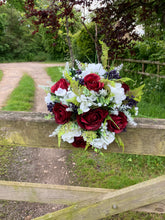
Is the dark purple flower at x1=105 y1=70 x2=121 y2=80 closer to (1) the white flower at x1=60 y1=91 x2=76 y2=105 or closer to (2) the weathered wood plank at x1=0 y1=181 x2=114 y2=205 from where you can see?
(1) the white flower at x1=60 y1=91 x2=76 y2=105

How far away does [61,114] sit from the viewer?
1238 mm

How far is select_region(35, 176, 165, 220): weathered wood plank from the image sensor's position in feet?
4.50

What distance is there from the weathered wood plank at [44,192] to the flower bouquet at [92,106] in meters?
0.48

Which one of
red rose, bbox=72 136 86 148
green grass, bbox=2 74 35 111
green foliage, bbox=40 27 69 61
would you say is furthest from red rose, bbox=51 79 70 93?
green foliage, bbox=40 27 69 61

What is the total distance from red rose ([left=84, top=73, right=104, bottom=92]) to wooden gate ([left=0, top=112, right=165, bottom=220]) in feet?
1.13

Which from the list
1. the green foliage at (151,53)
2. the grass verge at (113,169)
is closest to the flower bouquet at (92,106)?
the grass verge at (113,169)

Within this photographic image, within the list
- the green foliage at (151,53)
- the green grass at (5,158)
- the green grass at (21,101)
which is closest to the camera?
the green grass at (5,158)

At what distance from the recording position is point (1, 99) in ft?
22.6

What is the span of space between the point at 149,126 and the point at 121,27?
3801 mm

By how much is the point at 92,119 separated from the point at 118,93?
0.71 ft

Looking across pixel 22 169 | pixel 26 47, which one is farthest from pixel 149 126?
pixel 26 47

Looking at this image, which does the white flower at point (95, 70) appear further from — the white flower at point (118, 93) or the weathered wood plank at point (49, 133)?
the weathered wood plank at point (49, 133)

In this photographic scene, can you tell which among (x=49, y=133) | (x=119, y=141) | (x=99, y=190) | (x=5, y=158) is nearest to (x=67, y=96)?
(x=49, y=133)

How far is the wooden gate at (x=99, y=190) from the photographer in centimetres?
134
